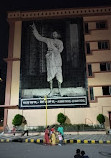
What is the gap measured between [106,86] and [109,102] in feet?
8.10

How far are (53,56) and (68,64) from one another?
2.80 meters

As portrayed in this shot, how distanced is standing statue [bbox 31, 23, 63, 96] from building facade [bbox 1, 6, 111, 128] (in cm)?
81

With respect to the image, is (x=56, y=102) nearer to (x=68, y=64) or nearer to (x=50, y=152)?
(x=68, y=64)

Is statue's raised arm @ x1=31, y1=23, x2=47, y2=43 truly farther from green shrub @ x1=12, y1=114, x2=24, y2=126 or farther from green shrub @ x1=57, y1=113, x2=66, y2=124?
green shrub @ x1=12, y1=114, x2=24, y2=126

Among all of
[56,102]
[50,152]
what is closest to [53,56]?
[56,102]

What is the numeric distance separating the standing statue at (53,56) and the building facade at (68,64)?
0.81 metres

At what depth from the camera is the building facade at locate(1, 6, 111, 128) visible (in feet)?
85.0

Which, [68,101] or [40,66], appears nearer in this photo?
[68,101]

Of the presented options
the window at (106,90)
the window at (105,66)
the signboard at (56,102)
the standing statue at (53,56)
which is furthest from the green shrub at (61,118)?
the window at (105,66)

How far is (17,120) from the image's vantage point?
24703 millimetres

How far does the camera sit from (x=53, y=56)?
2848 cm

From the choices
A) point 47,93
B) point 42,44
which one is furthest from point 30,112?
point 42,44

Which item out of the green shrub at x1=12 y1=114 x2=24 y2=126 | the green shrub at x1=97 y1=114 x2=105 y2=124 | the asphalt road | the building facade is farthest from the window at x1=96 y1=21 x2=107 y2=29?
the asphalt road

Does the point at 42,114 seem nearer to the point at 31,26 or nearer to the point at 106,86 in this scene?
the point at 106,86
